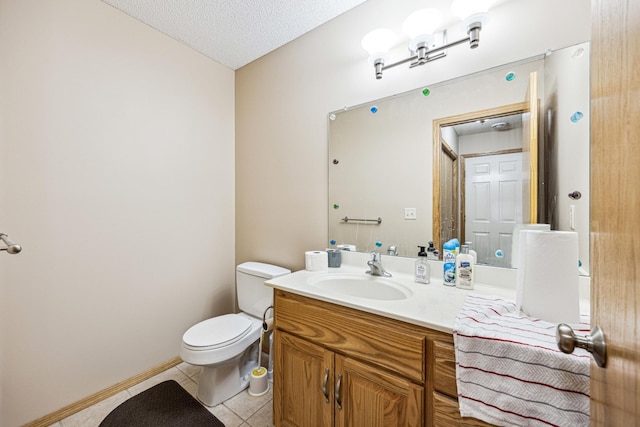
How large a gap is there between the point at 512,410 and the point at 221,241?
2132 mm

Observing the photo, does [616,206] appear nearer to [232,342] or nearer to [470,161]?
[470,161]

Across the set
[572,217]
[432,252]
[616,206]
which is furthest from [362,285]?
[616,206]

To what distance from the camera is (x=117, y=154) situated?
1.71 meters

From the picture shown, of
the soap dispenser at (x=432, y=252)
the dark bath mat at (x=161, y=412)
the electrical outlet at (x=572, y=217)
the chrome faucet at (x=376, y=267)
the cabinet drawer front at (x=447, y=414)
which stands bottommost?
the dark bath mat at (x=161, y=412)

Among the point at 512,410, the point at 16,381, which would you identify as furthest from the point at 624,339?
the point at 16,381

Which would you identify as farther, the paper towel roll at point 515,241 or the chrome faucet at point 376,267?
the chrome faucet at point 376,267

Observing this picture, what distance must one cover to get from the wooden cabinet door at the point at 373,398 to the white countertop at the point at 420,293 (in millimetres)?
232

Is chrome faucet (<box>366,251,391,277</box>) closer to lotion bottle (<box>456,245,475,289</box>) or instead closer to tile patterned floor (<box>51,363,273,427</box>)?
lotion bottle (<box>456,245,475,289</box>)

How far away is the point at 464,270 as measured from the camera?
120 cm

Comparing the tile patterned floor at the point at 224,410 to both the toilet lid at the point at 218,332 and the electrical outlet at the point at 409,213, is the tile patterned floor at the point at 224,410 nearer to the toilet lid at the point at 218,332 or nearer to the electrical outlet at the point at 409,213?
the toilet lid at the point at 218,332

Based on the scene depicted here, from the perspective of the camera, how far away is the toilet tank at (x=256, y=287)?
6.06 ft

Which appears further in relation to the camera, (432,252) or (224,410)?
(224,410)

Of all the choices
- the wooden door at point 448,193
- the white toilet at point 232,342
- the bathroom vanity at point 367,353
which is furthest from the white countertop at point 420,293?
the white toilet at point 232,342

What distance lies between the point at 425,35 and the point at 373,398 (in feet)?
5.34
